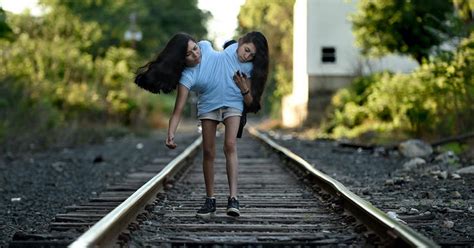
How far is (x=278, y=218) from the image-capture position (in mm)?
5926

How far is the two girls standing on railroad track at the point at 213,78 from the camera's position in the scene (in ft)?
19.2

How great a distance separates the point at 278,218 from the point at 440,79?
30.5 ft

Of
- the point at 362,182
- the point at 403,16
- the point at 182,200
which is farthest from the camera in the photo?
the point at 403,16

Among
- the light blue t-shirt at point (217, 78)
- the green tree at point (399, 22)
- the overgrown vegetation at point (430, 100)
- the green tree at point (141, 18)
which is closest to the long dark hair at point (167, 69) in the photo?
the light blue t-shirt at point (217, 78)

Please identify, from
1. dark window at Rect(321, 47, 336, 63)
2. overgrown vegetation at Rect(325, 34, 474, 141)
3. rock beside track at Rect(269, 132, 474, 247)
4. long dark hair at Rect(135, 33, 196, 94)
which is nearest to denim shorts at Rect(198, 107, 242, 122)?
long dark hair at Rect(135, 33, 196, 94)

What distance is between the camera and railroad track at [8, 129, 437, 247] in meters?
4.73

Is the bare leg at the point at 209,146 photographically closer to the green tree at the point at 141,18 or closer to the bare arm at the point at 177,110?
the bare arm at the point at 177,110

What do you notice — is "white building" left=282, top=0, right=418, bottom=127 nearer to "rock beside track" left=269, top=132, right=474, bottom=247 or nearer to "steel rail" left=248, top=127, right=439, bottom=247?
"rock beside track" left=269, top=132, right=474, bottom=247

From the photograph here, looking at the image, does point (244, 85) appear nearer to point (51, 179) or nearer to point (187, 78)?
point (187, 78)

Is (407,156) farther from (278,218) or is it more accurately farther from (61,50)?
(61,50)

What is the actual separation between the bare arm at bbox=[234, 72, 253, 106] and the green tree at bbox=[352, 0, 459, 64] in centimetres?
1492

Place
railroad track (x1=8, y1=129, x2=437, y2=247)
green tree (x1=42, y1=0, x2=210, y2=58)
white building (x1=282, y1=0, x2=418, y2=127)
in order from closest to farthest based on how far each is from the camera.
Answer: railroad track (x1=8, y1=129, x2=437, y2=247)
white building (x1=282, y1=0, x2=418, y2=127)
green tree (x1=42, y1=0, x2=210, y2=58)

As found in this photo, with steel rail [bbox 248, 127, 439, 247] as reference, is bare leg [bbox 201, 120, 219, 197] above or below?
above

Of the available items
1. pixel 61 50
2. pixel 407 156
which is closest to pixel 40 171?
pixel 407 156
